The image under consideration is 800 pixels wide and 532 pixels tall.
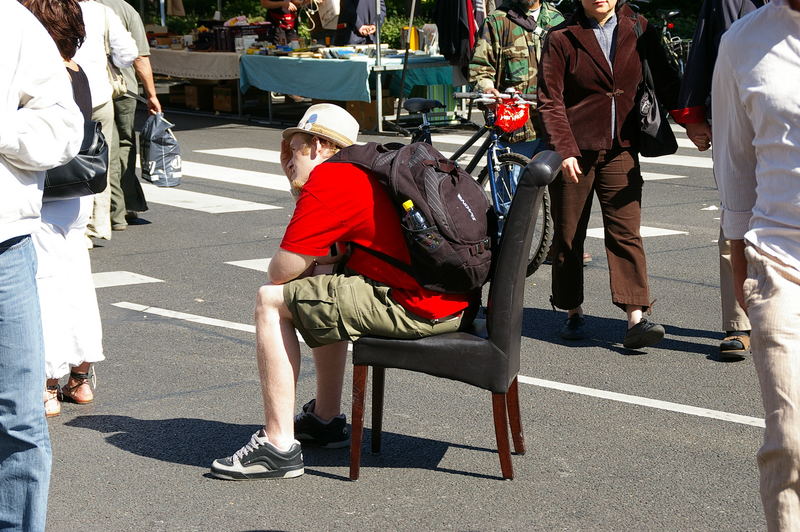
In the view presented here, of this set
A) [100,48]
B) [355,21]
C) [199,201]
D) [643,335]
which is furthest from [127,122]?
[355,21]

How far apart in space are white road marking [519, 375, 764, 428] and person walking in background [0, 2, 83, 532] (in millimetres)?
2730

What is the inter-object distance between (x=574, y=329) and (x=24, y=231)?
3717 mm

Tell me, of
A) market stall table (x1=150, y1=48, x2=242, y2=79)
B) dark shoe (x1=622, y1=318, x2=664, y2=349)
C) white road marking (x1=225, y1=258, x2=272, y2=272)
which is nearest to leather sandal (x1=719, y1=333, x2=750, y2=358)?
dark shoe (x1=622, y1=318, x2=664, y2=349)

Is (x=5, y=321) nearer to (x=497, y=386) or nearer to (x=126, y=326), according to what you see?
(x=497, y=386)

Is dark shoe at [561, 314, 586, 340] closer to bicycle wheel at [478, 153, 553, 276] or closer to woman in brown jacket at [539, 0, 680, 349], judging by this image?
woman in brown jacket at [539, 0, 680, 349]

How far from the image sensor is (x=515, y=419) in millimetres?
4578

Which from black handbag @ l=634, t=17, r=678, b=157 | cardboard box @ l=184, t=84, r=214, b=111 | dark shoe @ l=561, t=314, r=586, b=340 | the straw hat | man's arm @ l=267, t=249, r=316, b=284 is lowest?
cardboard box @ l=184, t=84, r=214, b=111

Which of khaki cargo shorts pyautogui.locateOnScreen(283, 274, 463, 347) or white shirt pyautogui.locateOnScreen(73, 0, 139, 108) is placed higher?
white shirt pyautogui.locateOnScreen(73, 0, 139, 108)

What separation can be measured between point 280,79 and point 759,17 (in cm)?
1444

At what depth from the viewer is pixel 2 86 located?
3227 millimetres

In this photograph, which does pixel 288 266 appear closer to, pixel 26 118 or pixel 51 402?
pixel 26 118

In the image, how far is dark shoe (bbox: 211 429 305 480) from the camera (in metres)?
4.38

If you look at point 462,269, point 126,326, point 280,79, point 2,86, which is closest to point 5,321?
point 2,86

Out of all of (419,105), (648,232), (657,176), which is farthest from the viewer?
(657,176)
